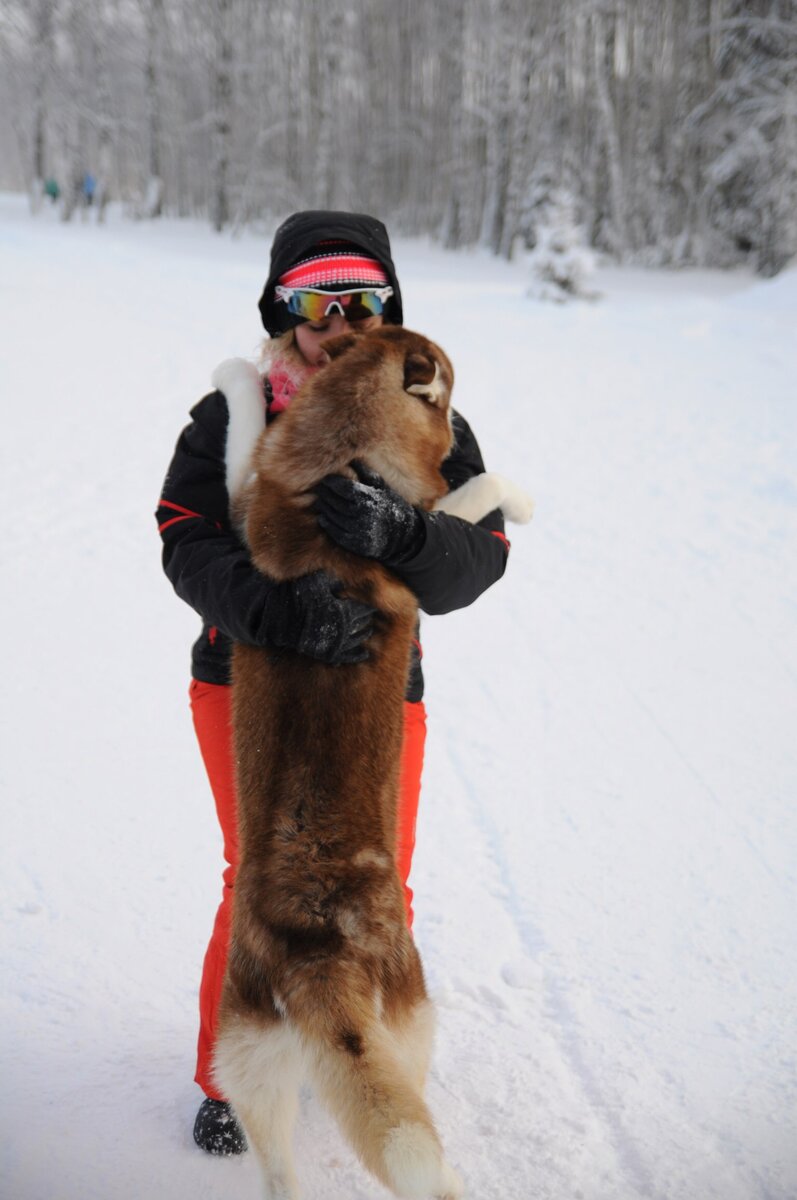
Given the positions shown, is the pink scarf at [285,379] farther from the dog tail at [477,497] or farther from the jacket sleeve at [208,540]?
the dog tail at [477,497]

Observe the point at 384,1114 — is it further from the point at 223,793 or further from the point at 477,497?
the point at 477,497

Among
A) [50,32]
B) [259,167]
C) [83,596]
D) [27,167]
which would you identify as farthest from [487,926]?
[27,167]

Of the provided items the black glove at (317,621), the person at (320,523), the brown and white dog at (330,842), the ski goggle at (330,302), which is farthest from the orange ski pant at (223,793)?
the ski goggle at (330,302)

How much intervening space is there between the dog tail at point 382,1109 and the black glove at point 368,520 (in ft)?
3.25

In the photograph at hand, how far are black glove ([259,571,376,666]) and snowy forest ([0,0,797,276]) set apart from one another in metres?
19.9

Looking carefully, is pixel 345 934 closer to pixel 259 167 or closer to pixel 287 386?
pixel 287 386

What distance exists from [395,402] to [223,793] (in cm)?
112

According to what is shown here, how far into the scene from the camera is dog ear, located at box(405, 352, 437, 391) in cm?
227

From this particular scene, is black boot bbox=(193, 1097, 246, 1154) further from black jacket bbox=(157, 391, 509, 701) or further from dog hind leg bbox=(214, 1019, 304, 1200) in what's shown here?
black jacket bbox=(157, 391, 509, 701)

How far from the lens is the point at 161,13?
27500 mm

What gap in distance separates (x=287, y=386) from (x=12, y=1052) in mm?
2129

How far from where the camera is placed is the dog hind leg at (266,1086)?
184cm

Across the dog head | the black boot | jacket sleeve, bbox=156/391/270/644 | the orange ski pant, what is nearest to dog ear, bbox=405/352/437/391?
the dog head

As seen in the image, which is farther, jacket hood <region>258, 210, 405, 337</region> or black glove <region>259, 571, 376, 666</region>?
jacket hood <region>258, 210, 405, 337</region>
